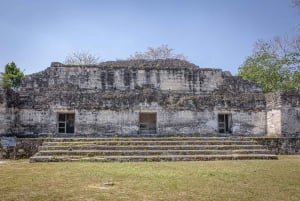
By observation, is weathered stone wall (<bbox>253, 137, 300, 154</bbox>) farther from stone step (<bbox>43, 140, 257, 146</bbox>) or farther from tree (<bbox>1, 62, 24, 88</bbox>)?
tree (<bbox>1, 62, 24, 88</bbox>)

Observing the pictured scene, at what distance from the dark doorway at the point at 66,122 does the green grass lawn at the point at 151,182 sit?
6.48 m

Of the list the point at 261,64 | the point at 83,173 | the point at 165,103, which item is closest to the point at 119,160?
the point at 83,173

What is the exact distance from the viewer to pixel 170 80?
17.4 meters

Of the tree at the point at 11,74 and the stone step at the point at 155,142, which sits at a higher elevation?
the tree at the point at 11,74

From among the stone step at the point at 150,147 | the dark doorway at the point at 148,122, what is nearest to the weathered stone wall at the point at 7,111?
the stone step at the point at 150,147

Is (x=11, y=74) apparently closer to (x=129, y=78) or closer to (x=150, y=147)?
(x=129, y=78)

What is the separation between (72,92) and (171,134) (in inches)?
206

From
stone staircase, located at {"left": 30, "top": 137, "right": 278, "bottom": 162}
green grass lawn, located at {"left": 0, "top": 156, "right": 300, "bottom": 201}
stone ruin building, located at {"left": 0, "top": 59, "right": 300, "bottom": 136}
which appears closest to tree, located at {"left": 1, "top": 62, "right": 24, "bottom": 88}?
stone ruin building, located at {"left": 0, "top": 59, "right": 300, "bottom": 136}

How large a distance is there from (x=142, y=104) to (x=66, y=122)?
3.84 metres

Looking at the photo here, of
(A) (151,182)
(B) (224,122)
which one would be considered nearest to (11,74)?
(B) (224,122)

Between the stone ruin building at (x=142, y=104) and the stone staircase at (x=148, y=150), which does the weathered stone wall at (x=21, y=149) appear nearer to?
the stone staircase at (x=148, y=150)

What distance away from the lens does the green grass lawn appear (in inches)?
236

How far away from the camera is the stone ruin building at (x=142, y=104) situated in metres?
15.6

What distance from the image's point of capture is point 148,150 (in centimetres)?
1248
